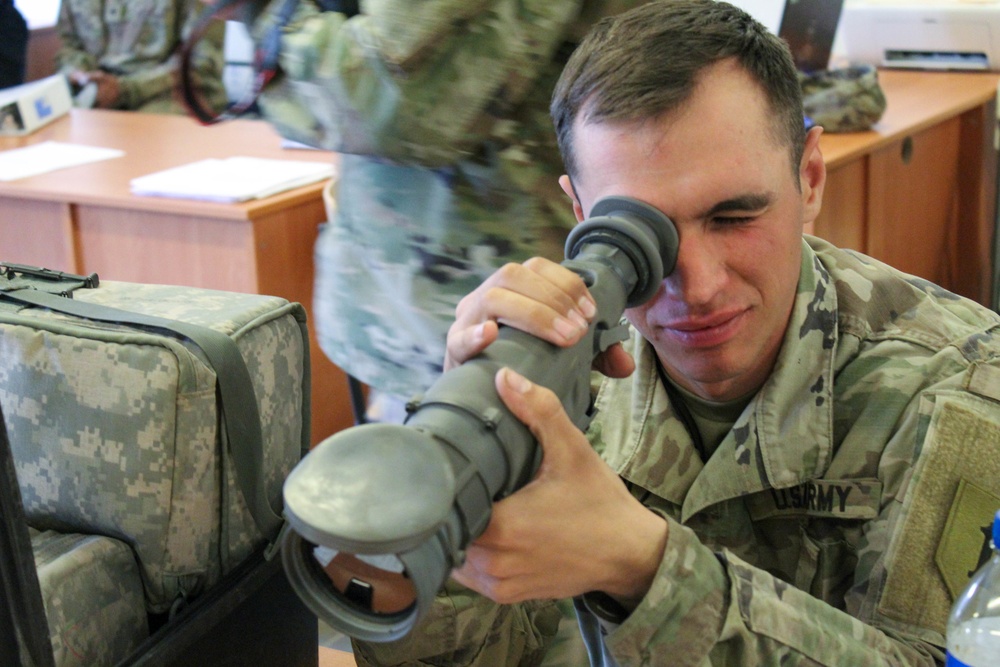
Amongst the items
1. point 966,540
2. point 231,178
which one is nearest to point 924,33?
point 231,178

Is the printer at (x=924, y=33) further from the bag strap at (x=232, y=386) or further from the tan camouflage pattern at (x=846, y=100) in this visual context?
the bag strap at (x=232, y=386)

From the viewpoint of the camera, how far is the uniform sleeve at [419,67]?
1.27 m

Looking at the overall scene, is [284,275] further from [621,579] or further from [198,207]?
[621,579]

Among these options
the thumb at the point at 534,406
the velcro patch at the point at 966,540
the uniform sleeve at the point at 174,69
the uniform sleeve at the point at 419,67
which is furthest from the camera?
the uniform sleeve at the point at 174,69

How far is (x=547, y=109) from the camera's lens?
4.54 feet

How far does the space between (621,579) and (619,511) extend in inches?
2.3

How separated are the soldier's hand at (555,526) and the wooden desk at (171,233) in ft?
5.79

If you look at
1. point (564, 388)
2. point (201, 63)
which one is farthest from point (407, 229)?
point (201, 63)

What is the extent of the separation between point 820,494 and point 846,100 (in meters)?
2.08

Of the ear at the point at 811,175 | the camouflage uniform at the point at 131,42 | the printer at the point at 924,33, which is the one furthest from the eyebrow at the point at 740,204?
the camouflage uniform at the point at 131,42

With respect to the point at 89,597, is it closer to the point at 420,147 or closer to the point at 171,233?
the point at 420,147

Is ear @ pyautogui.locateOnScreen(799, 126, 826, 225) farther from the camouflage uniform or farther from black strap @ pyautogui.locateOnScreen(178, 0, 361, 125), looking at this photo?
the camouflage uniform

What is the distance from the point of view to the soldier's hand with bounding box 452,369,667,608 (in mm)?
669

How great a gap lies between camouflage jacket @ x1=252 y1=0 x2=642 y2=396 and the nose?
1.42 feet
